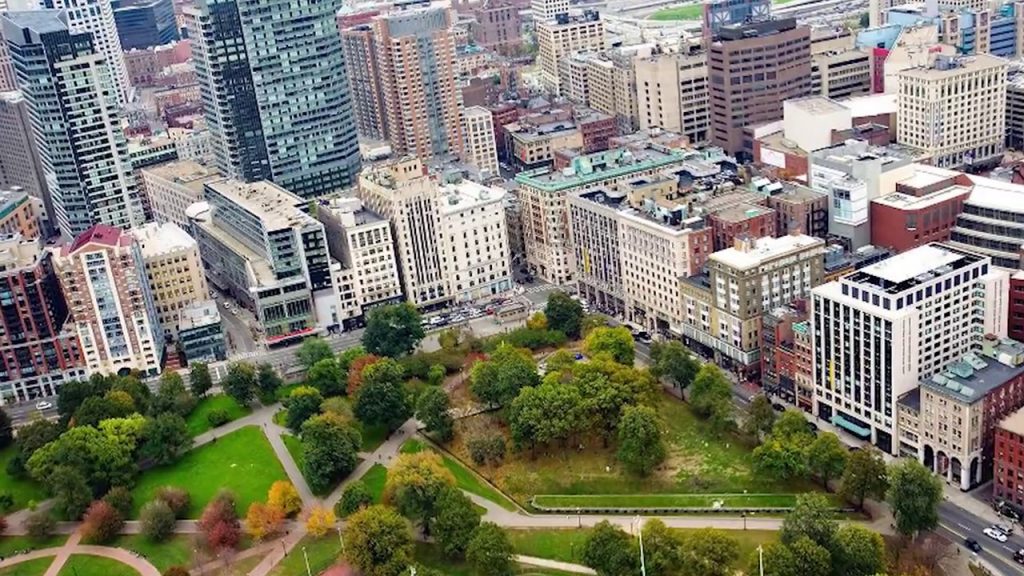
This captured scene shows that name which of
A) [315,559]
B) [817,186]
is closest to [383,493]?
[315,559]

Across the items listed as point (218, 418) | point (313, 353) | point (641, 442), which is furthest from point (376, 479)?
point (641, 442)

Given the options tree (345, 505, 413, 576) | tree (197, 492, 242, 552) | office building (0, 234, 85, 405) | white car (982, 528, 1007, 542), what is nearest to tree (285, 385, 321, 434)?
tree (197, 492, 242, 552)

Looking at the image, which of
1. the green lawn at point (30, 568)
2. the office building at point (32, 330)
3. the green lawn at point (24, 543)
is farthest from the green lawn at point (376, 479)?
the office building at point (32, 330)

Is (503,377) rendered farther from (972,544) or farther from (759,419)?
(972,544)

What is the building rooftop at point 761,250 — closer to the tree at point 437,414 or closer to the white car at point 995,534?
A: the tree at point 437,414

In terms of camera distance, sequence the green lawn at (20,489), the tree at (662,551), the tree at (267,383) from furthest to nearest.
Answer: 1. the tree at (267,383)
2. the green lawn at (20,489)
3. the tree at (662,551)

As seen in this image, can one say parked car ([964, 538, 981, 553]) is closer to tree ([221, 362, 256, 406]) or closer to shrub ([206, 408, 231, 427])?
tree ([221, 362, 256, 406])
